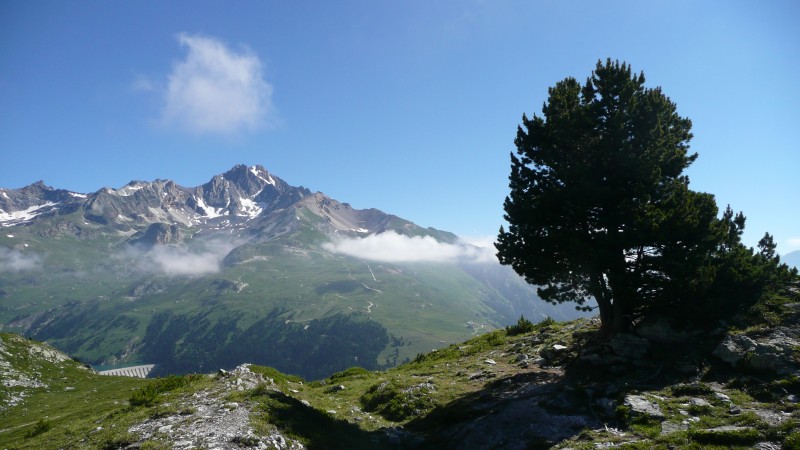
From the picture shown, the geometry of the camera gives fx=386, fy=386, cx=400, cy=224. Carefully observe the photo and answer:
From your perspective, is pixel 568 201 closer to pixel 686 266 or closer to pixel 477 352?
pixel 686 266

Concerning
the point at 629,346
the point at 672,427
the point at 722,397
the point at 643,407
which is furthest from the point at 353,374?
the point at 722,397

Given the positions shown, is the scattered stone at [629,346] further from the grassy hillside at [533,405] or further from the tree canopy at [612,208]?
the tree canopy at [612,208]

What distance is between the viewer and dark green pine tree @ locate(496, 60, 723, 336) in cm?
2316

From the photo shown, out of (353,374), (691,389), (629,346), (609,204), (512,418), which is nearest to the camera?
(691,389)

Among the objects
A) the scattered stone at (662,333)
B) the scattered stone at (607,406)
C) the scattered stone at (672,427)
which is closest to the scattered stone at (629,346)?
the scattered stone at (662,333)

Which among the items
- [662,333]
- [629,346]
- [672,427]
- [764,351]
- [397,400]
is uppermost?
[662,333]

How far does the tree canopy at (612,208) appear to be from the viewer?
75.8 ft

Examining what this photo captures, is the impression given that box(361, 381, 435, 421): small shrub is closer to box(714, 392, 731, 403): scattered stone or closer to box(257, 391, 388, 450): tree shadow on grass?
box(257, 391, 388, 450): tree shadow on grass

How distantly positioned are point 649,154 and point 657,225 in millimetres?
5238

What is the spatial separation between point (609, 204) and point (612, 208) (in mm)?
352

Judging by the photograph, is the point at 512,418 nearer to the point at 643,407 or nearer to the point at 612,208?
the point at 643,407

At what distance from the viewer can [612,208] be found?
25859mm

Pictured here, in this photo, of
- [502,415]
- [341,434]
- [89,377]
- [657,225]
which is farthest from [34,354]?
[657,225]

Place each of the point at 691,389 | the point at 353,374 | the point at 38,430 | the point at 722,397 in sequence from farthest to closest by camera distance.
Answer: the point at 353,374 < the point at 38,430 < the point at 691,389 < the point at 722,397
